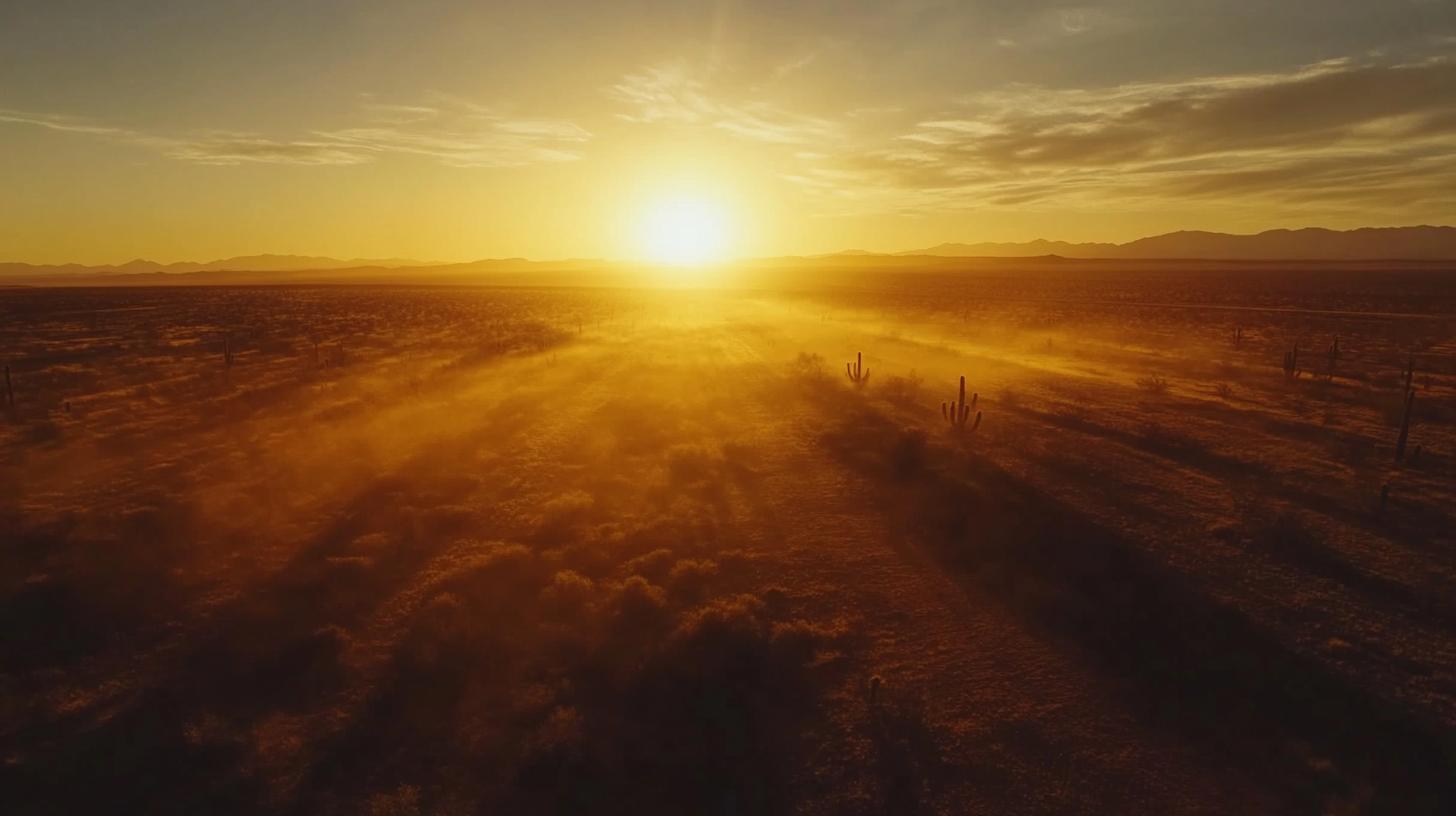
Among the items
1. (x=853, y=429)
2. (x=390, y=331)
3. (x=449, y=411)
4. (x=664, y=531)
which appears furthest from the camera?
(x=390, y=331)

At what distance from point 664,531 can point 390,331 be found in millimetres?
39383

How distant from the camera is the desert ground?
6723 mm

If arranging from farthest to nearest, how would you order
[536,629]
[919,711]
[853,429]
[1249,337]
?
[1249,337]
[853,429]
[536,629]
[919,711]

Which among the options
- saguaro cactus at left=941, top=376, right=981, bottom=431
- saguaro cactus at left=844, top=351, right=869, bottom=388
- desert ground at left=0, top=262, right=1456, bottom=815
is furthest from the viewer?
saguaro cactus at left=844, top=351, right=869, bottom=388

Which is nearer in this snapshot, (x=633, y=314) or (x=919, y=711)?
(x=919, y=711)

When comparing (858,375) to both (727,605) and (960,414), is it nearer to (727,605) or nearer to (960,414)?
(960,414)

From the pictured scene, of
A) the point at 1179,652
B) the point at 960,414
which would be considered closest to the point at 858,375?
the point at 960,414

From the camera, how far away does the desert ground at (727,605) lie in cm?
672

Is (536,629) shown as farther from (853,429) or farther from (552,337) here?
(552,337)

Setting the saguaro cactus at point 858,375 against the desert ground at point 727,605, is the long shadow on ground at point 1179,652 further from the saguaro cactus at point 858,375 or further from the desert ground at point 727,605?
the saguaro cactus at point 858,375

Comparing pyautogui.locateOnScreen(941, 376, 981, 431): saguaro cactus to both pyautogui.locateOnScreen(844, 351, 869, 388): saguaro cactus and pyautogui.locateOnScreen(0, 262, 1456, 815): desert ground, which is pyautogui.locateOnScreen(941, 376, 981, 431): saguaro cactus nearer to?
pyautogui.locateOnScreen(0, 262, 1456, 815): desert ground

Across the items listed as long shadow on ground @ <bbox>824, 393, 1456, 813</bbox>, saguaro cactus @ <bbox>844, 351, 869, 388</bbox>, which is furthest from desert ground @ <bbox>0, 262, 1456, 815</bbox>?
saguaro cactus @ <bbox>844, 351, 869, 388</bbox>

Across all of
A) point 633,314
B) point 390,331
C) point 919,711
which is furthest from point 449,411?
point 633,314

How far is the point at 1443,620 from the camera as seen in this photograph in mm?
9195
